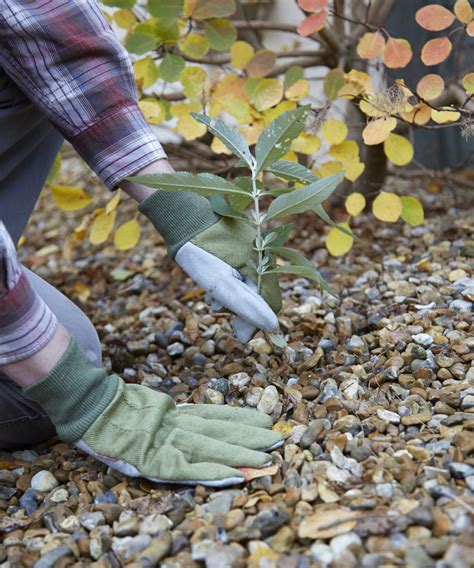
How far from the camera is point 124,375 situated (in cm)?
145

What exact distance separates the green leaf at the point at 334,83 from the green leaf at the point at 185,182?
0.52 m

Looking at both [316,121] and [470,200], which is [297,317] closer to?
[316,121]

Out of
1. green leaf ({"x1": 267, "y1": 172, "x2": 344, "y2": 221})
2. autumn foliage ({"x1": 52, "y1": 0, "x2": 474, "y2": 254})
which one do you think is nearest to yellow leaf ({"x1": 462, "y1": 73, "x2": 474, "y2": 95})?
autumn foliage ({"x1": 52, "y1": 0, "x2": 474, "y2": 254})

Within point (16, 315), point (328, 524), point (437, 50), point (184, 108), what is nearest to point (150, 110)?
point (184, 108)

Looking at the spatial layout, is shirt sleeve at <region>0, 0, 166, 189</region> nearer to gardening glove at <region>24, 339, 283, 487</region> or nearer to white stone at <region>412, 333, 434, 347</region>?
gardening glove at <region>24, 339, 283, 487</region>

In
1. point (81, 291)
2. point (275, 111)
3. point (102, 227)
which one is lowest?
point (81, 291)

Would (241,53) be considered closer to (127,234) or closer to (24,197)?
(127,234)

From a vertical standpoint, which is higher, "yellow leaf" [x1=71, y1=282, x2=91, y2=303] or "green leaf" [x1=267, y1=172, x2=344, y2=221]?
"green leaf" [x1=267, y1=172, x2=344, y2=221]

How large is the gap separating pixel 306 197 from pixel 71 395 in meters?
0.47

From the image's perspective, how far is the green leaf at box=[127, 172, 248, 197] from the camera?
1.17 meters

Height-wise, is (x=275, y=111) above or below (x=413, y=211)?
above

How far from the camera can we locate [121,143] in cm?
128

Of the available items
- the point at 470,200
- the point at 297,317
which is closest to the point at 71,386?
the point at 297,317

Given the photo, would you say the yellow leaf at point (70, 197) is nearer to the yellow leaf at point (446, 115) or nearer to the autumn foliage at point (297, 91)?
the autumn foliage at point (297, 91)
